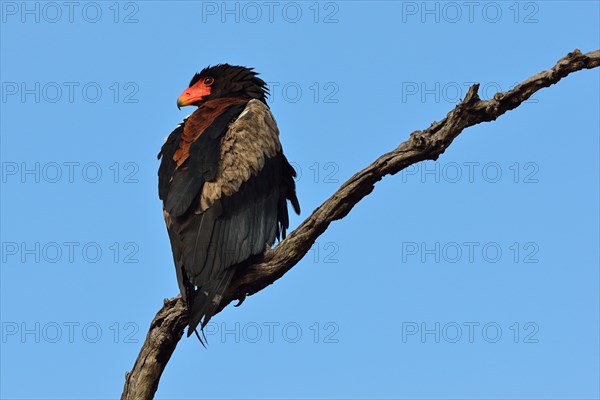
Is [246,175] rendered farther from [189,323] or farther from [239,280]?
[189,323]

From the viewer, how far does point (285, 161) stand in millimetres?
7617

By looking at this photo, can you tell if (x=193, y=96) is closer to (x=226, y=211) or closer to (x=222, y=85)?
(x=222, y=85)

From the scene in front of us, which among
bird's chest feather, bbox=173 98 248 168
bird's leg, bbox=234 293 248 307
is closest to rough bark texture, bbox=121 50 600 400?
bird's leg, bbox=234 293 248 307

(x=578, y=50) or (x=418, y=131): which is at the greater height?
(x=578, y=50)

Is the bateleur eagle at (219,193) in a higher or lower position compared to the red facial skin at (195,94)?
lower

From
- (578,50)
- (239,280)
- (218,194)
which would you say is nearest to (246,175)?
(218,194)

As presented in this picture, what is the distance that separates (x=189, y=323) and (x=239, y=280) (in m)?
0.58

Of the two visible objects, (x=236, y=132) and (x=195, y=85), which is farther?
(x=195, y=85)

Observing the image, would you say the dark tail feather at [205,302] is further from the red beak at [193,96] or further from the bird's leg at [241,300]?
the red beak at [193,96]

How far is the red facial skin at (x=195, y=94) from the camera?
27.3 ft

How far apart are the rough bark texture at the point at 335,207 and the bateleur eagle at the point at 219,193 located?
161mm

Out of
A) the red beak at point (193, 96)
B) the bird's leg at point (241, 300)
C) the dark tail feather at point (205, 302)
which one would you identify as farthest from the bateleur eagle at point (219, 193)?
the red beak at point (193, 96)

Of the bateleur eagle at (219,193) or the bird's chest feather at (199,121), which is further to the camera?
the bird's chest feather at (199,121)

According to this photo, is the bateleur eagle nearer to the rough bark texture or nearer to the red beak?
the rough bark texture
